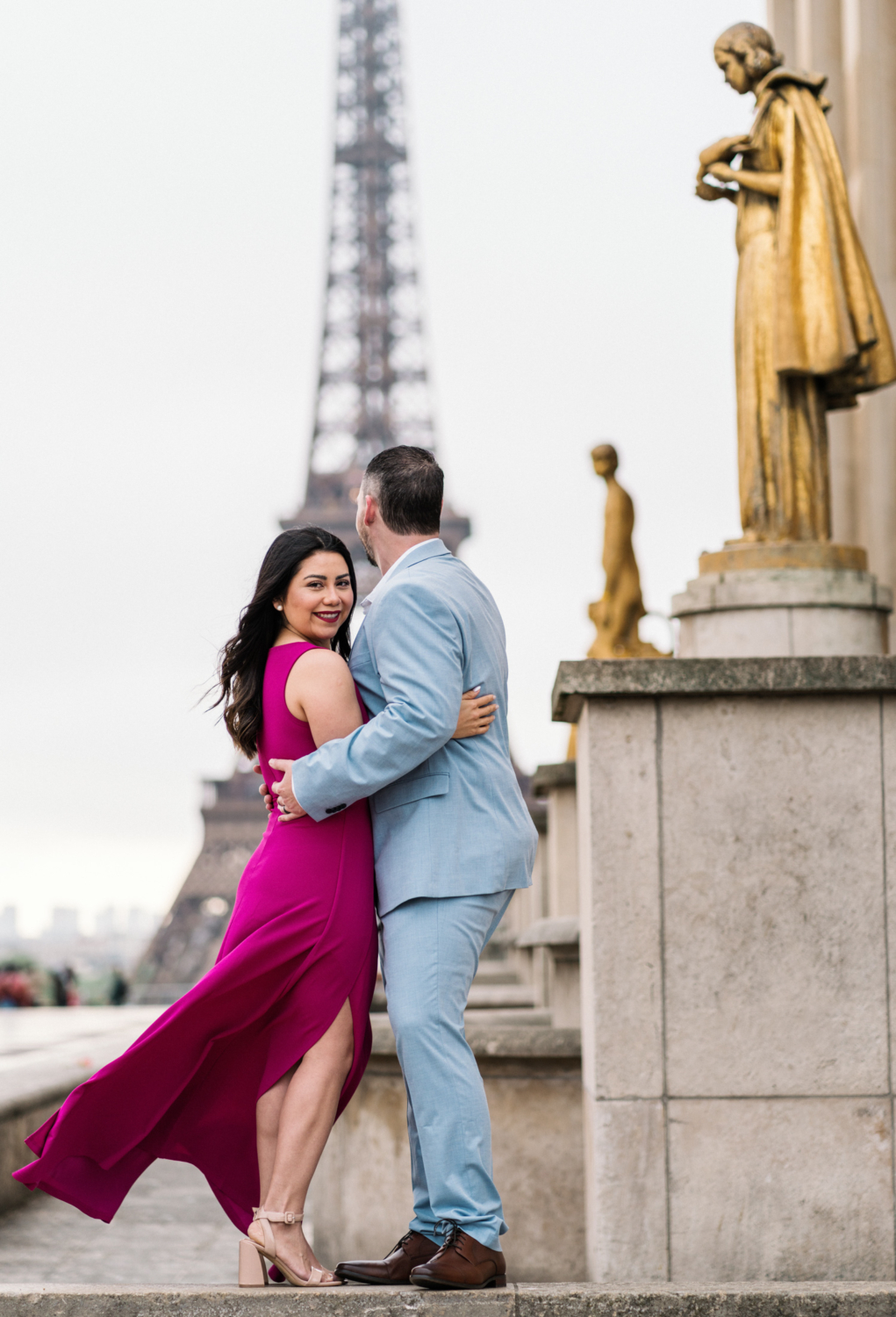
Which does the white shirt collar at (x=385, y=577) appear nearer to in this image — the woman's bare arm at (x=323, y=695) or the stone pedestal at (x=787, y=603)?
Result: the woman's bare arm at (x=323, y=695)

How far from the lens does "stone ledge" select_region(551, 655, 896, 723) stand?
4.38m

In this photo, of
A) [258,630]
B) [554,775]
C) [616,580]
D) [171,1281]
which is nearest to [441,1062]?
[258,630]

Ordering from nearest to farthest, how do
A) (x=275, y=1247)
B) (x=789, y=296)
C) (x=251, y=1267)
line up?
(x=275, y=1247) < (x=251, y=1267) < (x=789, y=296)

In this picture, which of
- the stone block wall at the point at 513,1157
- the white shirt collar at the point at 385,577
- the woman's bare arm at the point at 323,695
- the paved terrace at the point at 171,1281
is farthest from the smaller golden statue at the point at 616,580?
the woman's bare arm at the point at 323,695

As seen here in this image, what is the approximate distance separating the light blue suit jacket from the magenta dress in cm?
13

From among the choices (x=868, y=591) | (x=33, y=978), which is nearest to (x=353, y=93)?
(x=33, y=978)

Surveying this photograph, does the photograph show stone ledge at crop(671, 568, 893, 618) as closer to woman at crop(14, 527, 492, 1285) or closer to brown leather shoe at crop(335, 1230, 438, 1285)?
woman at crop(14, 527, 492, 1285)

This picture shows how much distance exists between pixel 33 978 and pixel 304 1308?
23.1 m

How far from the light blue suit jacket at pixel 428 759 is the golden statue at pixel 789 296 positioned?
3442mm

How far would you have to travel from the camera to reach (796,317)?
6664 millimetres

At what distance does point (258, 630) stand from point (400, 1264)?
160 cm

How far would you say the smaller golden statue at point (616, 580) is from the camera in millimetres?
9688

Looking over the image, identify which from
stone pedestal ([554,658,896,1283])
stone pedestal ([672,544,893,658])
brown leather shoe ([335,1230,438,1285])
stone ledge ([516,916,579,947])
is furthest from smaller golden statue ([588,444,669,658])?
brown leather shoe ([335,1230,438,1285])

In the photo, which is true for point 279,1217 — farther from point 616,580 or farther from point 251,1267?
point 616,580
